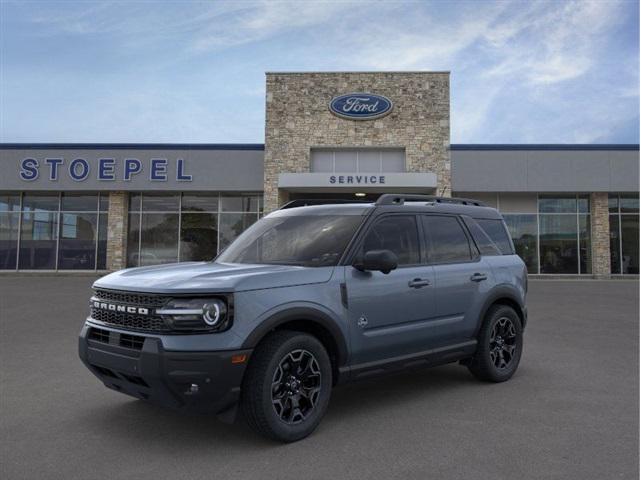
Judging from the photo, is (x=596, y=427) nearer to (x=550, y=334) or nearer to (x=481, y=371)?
(x=481, y=371)

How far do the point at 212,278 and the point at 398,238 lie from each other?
199 cm

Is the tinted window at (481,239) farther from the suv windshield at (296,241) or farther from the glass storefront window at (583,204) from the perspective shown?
the glass storefront window at (583,204)

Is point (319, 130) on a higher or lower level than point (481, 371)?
higher

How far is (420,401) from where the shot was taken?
5.21m

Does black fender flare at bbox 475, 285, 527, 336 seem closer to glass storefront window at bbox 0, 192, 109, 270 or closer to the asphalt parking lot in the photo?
the asphalt parking lot

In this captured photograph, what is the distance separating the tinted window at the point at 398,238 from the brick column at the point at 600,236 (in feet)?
73.2

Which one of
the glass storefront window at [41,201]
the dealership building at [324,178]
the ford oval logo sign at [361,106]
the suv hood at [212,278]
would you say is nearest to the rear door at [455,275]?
the suv hood at [212,278]

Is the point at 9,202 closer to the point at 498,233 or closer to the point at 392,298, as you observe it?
the point at 498,233

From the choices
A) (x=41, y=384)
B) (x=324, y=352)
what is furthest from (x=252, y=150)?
(x=324, y=352)

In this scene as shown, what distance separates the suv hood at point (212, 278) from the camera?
150 inches

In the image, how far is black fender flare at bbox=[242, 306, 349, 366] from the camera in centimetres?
385

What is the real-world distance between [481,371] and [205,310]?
338 cm

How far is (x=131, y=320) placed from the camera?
4.04 metres

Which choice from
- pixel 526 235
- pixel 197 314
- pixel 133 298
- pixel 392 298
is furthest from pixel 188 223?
pixel 197 314
